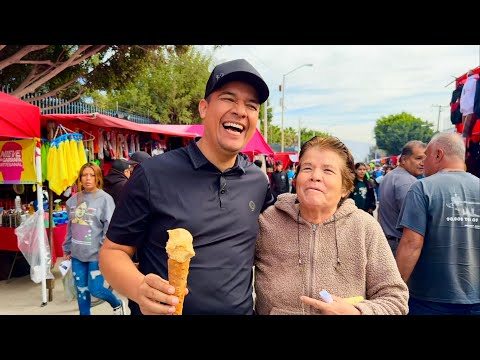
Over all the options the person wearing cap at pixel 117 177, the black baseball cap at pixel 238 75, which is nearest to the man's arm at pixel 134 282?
the black baseball cap at pixel 238 75

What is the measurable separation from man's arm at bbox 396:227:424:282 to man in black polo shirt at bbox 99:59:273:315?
5.05 ft

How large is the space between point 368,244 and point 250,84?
3.06 ft

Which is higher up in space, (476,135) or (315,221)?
(476,135)

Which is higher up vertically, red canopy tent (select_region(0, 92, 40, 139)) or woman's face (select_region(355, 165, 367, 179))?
red canopy tent (select_region(0, 92, 40, 139))

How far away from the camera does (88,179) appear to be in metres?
4.80

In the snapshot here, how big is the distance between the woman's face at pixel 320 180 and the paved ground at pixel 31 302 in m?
4.25

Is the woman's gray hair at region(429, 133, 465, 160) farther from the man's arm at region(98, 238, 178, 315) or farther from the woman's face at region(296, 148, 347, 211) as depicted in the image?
the man's arm at region(98, 238, 178, 315)

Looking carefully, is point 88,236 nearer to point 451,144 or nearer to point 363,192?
point 451,144

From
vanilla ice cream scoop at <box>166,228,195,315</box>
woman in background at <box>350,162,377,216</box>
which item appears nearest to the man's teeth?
vanilla ice cream scoop at <box>166,228,195,315</box>

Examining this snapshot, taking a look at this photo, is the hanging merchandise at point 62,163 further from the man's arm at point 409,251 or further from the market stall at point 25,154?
the man's arm at point 409,251

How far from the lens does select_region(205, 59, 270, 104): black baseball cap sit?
182 cm
